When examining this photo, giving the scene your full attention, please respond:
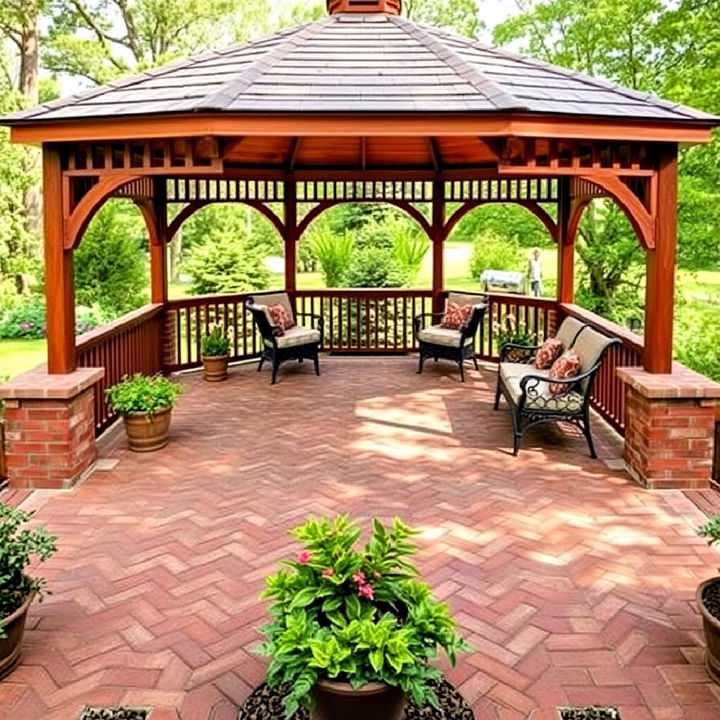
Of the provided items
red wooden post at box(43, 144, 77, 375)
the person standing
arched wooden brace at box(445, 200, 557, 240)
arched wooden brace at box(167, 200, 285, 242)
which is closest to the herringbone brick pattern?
red wooden post at box(43, 144, 77, 375)

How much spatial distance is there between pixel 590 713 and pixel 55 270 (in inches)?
178

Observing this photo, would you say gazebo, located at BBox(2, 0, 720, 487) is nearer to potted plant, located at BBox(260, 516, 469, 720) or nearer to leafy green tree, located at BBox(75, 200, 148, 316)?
potted plant, located at BBox(260, 516, 469, 720)

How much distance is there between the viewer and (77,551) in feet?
13.5

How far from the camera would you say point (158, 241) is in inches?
340

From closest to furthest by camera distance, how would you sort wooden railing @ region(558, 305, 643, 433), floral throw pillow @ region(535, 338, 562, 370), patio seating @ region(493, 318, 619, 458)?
patio seating @ region(493, 318, 619, 458)
wooden railing @ region(558, 305, 643, 433)
floral throw pillow @ region(535, 338, 562, 370)

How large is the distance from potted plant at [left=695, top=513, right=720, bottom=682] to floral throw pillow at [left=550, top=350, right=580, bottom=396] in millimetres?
2821

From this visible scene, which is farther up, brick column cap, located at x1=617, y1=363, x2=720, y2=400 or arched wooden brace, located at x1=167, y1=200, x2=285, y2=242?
arched wooden brace, located at x1=167, y1=200, x2=285, y2=242

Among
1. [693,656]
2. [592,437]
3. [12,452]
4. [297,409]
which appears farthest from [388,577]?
[297,409]

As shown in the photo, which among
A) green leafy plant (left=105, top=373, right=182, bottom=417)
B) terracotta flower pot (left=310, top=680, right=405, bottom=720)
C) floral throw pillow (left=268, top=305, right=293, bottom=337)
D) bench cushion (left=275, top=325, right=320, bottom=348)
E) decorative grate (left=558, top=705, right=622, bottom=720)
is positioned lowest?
decorative grate (left=558, top=705, right=622, bottom=720)

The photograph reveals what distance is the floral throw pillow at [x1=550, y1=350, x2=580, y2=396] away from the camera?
19.5ft

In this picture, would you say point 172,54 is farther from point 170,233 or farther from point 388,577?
point 388,577

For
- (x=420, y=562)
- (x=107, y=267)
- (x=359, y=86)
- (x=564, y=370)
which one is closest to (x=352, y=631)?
(x=420, y=562)

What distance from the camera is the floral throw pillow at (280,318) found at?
8.80 meters

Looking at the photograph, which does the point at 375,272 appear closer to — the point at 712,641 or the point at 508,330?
the point at 508,330
